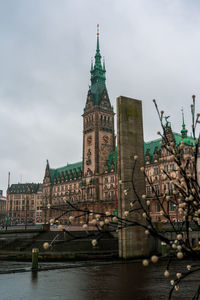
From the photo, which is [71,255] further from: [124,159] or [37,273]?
[124,159]

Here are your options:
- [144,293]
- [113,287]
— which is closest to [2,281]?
[113,287]

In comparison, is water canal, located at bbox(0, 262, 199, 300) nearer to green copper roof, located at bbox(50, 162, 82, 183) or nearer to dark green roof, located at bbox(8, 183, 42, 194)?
green copper roof, located at bbox(50, 162, 82, 183)

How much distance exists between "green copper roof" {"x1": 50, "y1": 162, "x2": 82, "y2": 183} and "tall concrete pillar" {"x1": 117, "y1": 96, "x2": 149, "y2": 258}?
10006 centimetres

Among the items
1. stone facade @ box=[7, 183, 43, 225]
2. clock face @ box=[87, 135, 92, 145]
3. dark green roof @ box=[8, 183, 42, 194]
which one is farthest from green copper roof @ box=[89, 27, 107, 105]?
dark green roof @ box=[8, 183, 42, 194]

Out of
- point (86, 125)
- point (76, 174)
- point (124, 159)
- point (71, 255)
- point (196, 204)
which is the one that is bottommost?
point (71, 255)

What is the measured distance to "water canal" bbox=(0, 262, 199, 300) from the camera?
41.9ft

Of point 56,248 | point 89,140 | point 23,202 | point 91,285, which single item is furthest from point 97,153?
point 91,285

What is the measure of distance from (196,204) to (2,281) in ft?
47.6

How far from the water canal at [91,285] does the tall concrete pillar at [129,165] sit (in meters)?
5.30

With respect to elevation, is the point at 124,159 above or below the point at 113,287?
above

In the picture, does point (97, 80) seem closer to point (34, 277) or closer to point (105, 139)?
point (105, 139)

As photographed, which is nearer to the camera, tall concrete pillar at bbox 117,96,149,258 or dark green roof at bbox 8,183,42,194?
tall concrete pillar at bbox 117,96,149,258

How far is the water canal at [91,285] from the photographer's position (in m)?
12.8

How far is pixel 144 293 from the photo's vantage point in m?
13.1
